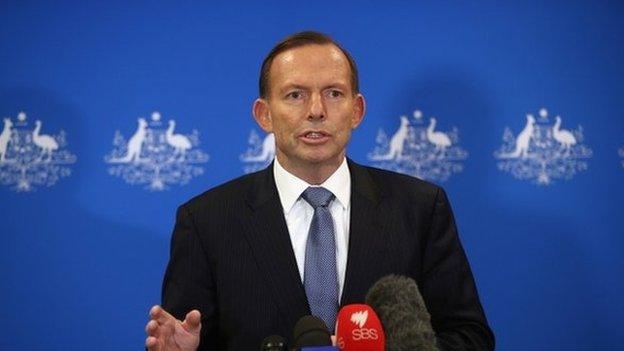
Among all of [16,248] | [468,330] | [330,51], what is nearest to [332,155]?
[330,51]

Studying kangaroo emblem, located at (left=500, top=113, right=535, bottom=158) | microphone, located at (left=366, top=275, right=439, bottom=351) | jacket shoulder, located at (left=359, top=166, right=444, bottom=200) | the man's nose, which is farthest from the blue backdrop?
microphone, located at (left=366, top=275, right=439, bottom=351)

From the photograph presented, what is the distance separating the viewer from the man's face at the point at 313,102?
147 centimetres

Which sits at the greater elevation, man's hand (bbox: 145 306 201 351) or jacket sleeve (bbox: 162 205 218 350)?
jacket sleeve (bbox: 162 205 218 350)

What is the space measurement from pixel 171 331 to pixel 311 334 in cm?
35

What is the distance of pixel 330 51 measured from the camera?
1500 millimetres

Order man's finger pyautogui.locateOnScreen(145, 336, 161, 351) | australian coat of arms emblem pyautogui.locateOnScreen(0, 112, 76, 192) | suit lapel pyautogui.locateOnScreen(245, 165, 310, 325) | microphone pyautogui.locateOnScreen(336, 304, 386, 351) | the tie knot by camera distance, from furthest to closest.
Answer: australian coat of arms emblem pyautogui.locateOnScreen(0, 112, 76, 192) → the tie knot → suit lapel pyautogui.locateOnScreen(245, 165, 310, 325) → man's finger pyautogui.locateOnScreen(145, 336, 161, 351) → microphone pyautogui.locateOnScreen(336, 304, 386, 351)

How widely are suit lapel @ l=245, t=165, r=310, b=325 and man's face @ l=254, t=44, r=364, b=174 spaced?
136 mm

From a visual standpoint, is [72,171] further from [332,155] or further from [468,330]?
[468,330]

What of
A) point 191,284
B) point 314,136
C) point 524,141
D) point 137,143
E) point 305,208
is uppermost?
point 137,143

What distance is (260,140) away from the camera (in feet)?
7.33

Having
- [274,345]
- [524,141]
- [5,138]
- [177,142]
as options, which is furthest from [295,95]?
[5,138]

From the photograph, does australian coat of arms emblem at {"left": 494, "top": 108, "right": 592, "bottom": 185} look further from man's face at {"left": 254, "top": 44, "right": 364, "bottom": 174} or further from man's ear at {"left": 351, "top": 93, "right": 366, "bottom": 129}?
man's face at {"left": 254, "top": 44, "right": 364, "bottom": 174}

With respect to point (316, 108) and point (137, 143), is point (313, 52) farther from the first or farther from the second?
point (137, 143)

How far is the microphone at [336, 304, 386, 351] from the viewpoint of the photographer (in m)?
0.90
